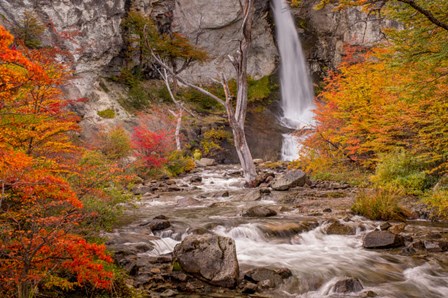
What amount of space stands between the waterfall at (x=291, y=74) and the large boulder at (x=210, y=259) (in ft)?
79.4

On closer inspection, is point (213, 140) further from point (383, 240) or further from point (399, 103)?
point (383, 240)

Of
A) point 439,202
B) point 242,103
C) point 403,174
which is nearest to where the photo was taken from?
point 439,202

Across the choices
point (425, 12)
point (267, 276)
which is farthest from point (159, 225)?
point (425, 12)

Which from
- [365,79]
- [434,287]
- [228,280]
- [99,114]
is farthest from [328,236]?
[99,114]

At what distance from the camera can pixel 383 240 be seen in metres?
6.52

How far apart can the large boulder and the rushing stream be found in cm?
65

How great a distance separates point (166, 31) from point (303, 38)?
516 inches

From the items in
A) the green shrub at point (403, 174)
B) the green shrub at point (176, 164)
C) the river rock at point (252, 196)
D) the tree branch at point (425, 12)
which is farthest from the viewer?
the green shrub at point (176, 164)

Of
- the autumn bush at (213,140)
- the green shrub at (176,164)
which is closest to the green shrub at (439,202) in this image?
the green shrub at (176,164)

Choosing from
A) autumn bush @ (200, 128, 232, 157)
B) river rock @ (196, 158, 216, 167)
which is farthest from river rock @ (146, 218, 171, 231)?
autumn bush @ (200, 128, 232, 157)

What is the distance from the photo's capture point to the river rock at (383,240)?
6445 mm

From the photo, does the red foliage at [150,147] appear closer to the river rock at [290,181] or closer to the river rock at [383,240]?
the river rock at [290,181]

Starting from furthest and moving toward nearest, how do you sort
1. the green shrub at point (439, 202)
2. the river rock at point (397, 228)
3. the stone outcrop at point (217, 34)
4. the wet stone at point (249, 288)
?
the stone outcrop at point (217, 34), the green shrub at point (439, 202), the river rock at point (397, 228), the wet stone at point (249, 288)

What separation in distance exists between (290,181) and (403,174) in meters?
3.98
